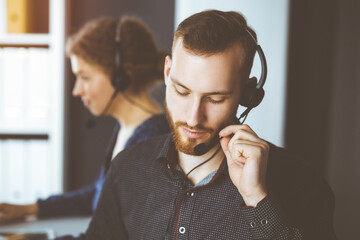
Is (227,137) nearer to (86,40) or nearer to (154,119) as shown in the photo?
(154,119)

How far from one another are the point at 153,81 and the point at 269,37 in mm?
478

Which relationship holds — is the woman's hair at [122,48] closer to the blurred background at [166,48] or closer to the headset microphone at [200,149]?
the blurred background at [166,48]

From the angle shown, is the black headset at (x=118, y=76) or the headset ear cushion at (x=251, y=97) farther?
the black headset at (x=118, y=76)

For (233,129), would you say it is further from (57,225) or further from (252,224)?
(57,225)

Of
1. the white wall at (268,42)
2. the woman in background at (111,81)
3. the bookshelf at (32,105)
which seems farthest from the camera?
the bookshelf at (32,105)

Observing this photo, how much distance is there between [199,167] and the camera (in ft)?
2.48

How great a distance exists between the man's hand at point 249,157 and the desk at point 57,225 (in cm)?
62

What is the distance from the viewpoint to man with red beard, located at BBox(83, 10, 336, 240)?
0.60 metres

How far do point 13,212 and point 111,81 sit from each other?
502 mm

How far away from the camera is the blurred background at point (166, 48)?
3.69 feet

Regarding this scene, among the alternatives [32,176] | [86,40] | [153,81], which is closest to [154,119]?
[153,81]

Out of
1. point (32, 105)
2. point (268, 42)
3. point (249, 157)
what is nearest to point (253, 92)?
point (249, 157)

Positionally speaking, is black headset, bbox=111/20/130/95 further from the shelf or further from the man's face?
the shelf

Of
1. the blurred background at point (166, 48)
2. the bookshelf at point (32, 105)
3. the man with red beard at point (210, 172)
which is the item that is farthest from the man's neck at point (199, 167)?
the bookshelf at point (32, 105)
